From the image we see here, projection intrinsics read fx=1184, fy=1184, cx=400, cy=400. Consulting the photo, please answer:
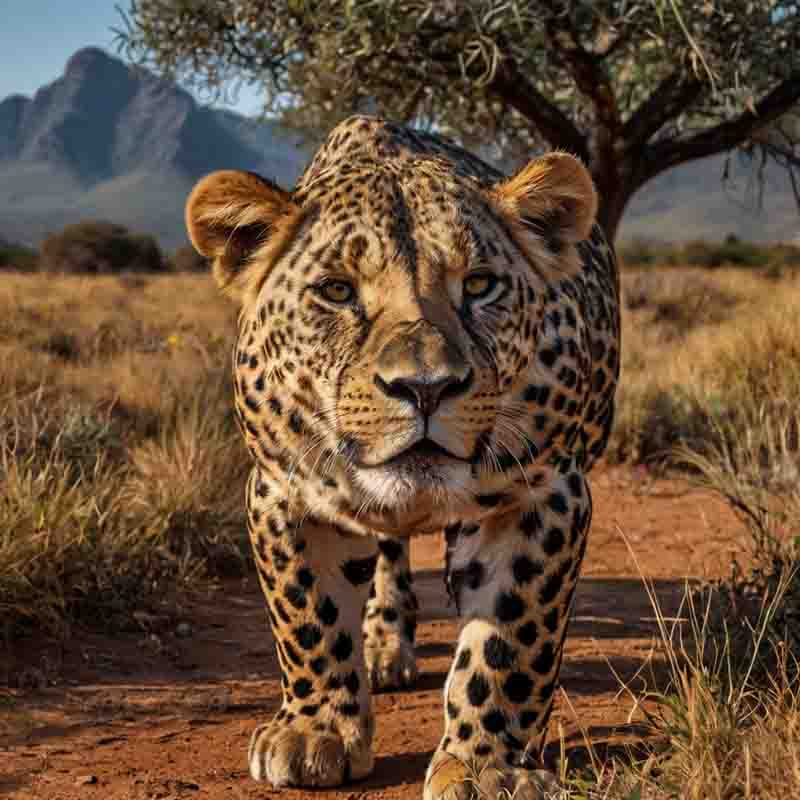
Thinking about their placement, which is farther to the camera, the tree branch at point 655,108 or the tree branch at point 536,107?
the tree branch at point 655,108

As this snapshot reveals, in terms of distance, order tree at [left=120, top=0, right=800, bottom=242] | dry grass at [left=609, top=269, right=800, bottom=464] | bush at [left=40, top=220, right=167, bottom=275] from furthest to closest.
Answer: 1. bush at [left=40, top=220, right=167, bottom=275]
2. tree at [left=120, top=0, right=800, bottom=242]
3. dry grass at [left=609, top=269, right=800, bottom=464]

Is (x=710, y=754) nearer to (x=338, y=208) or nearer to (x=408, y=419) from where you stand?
(x=408, y=419)

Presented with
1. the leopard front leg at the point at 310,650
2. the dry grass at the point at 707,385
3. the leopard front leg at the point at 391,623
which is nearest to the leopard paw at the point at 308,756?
the leopard front leg at the point at 310,650

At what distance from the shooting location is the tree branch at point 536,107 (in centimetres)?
1016

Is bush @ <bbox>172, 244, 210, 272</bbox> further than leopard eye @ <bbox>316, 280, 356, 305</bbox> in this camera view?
Yes

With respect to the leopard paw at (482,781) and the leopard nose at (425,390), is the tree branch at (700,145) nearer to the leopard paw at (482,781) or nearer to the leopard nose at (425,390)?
the leopard paw at (482,781)

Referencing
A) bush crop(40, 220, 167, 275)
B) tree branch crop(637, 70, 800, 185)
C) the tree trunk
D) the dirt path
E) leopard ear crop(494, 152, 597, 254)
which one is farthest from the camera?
bush crop(40, 220, 167, 275)

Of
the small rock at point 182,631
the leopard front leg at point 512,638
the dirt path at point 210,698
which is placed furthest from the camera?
the small rock at point 182,631

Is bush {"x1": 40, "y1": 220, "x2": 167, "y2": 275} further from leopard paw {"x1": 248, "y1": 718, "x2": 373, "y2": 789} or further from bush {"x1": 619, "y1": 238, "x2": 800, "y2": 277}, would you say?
leopard paw {"x1": 248, "y1": 718, "x2": 373, "y2": 789}

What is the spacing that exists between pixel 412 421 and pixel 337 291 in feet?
Result: 1.66

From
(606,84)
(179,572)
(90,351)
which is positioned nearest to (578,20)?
(606,84)

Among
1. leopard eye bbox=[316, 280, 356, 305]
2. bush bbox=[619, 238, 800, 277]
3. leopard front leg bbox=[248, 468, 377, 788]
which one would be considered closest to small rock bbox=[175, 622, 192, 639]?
leopard front leg bbox=[248, 468, 377, 788]

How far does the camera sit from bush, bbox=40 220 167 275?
108 ft

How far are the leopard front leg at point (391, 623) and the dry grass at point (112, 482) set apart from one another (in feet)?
3.53
